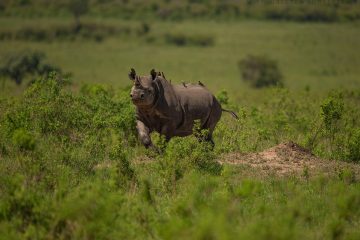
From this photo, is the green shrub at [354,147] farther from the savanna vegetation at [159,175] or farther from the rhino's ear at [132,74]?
the rhino's ear at [132,74]

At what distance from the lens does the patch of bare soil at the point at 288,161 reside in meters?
12.0

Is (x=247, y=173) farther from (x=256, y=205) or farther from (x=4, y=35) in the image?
(x=4, y=35)

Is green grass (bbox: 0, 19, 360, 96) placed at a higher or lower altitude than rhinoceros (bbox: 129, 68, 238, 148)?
lower

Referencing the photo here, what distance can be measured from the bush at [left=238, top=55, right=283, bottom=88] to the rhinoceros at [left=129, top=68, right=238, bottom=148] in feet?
106

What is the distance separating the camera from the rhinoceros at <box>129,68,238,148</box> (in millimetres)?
11984

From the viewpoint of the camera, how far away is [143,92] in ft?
38.9

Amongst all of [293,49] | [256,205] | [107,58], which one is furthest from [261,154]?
[293,49]

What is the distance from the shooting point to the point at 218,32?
214 ft

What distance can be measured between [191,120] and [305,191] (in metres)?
2.92

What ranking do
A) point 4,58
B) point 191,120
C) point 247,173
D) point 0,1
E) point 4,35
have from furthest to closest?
point 0,1
point 4,35
point 4,58
point 191,120
point 247,173

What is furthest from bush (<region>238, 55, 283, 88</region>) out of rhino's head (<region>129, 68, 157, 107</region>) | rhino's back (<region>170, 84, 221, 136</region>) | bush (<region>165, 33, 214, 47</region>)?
rhino's head (<region>129, 68, 157, 107</region>)

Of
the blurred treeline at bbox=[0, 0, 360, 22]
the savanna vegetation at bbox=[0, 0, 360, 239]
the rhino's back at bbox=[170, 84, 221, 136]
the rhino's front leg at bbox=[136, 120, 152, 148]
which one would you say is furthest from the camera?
the blurred treeline at bbox=[0, 0, 360, 22]

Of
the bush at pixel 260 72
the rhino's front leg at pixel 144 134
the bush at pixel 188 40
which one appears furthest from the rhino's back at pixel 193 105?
the bush at pixel 188 40

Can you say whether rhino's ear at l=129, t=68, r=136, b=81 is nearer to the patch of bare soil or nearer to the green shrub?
the patch of bare soil
